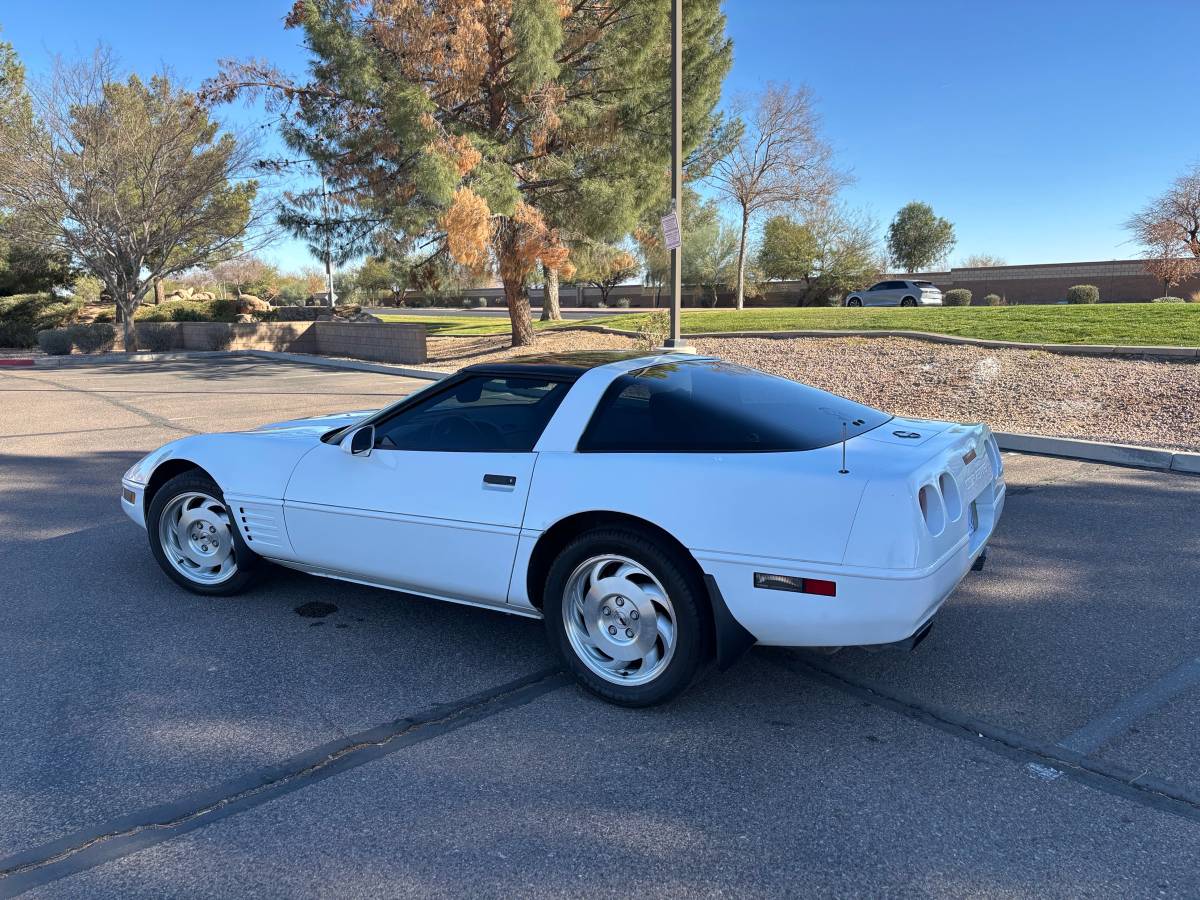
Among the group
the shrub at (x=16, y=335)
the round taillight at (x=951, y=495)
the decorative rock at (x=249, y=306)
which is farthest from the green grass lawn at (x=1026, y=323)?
the shrub at (x=16, y=335)

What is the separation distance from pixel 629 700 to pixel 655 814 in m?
0.67

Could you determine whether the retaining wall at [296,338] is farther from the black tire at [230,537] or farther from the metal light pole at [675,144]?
the black tire at [230,537]

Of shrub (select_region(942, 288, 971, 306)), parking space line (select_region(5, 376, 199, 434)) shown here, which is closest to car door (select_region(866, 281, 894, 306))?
shrub (select_region(942, 288, 971, 306))

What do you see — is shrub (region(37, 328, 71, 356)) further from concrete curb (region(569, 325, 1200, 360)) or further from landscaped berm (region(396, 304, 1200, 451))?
concrete curb (region(569, 325, 1200, 360))

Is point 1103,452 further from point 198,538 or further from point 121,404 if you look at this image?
point 121,404

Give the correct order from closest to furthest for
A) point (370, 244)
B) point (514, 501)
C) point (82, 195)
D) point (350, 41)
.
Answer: point (514, 501), point (350, 41), point (370, 244), point (82, 195)

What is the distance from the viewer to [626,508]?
10.7 feet

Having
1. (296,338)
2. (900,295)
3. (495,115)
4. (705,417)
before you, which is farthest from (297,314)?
(705,417)

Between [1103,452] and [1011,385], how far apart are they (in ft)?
9.23

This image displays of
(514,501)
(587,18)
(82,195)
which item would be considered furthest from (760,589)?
(82,195)

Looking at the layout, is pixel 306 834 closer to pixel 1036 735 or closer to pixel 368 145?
pixel 1036 735

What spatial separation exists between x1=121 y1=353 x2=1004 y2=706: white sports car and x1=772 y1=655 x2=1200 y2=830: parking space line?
0.43 m

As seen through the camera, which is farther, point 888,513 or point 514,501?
point 514,501

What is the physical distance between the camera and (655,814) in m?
2.71
